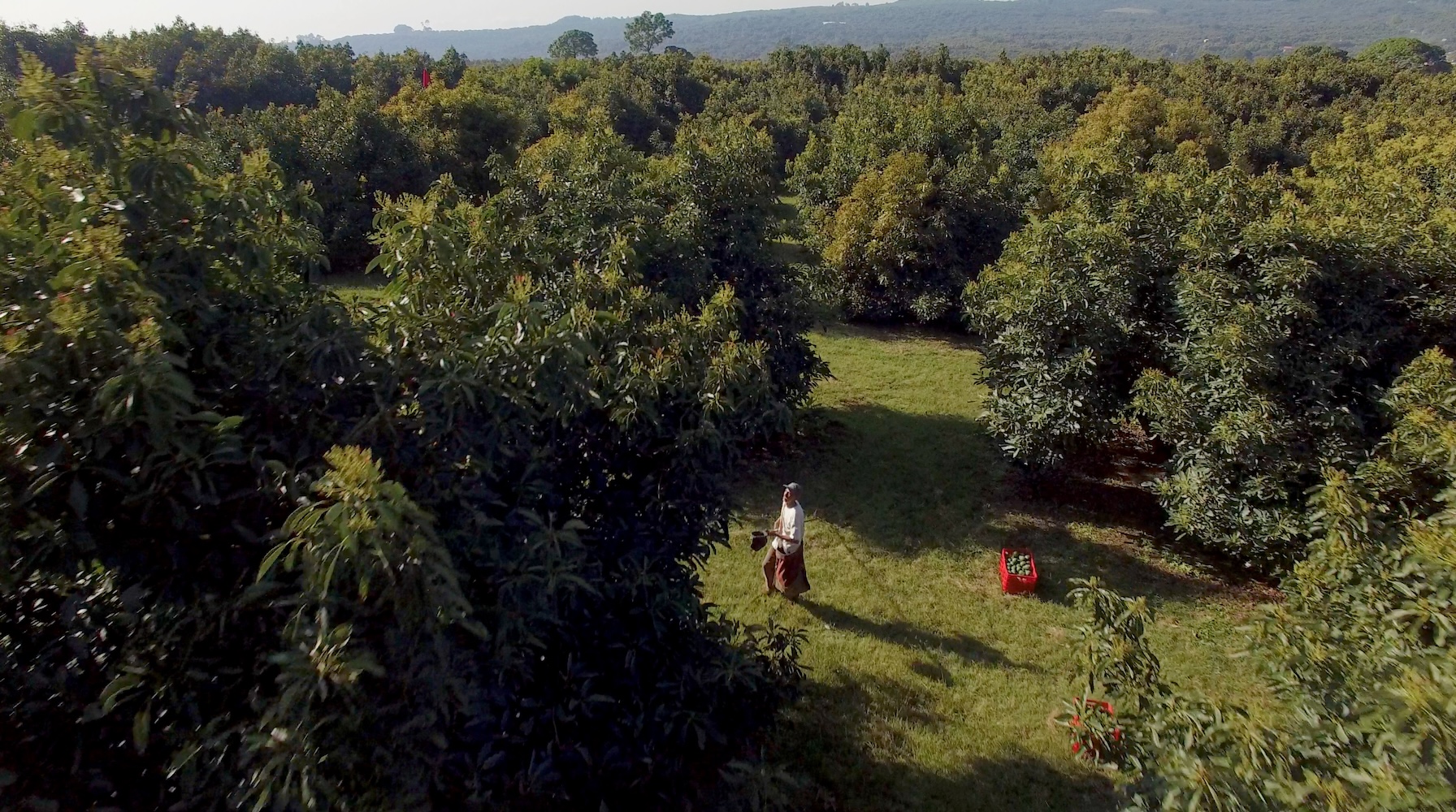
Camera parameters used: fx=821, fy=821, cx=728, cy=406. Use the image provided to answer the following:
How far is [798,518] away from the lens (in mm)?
7348

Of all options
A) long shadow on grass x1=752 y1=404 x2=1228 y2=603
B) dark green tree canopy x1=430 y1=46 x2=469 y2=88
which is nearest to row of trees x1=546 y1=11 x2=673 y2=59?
dark green tree canopy x1=430 y1=46 x2=469 y2=88

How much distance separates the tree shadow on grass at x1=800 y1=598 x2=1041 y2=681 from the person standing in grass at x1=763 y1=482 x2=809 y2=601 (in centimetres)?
22

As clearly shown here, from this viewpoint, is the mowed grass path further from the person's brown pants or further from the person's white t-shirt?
the person's white t-shirt

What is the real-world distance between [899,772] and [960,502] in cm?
A: 471

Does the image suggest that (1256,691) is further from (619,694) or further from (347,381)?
(347,381)

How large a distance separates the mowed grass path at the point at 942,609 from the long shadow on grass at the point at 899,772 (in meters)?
0.01

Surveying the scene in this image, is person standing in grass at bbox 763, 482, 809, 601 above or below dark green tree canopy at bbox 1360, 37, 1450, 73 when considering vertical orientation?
below

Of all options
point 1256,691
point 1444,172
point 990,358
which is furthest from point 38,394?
point 1444,172

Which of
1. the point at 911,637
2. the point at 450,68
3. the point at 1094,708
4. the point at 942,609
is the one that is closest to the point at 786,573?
the point at 911,637

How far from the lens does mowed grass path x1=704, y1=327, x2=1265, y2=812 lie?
5734 millimetres

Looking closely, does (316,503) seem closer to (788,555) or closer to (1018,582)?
(788,555)

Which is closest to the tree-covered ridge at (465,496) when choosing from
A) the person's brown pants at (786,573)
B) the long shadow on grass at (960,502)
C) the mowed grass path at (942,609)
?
the mowed grass path at (942,609)

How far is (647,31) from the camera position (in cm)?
10456

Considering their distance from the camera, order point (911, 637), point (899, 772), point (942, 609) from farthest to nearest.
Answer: point (942, 609) < point (911, 637) < point (899, 772)
